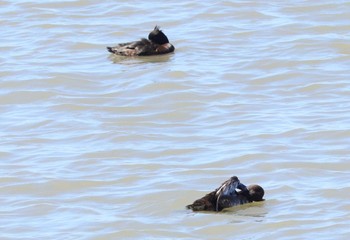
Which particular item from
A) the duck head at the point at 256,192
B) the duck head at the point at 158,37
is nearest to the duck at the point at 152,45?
the duck head at the point at 158,37

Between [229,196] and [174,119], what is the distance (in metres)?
3.23

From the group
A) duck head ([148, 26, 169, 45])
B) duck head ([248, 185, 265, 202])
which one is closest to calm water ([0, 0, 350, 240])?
duck head ([248, 185, 265, 202])

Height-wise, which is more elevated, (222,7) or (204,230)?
(222,7)

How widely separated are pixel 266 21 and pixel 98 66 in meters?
3.11

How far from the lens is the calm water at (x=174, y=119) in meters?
11.2

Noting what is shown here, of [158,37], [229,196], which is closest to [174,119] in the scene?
[229,196]

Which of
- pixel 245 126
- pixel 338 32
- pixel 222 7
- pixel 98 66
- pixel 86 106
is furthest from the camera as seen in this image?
pixel 222 7

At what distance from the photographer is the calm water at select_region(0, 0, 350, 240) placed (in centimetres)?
1118

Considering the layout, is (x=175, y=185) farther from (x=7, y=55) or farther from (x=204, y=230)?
(x=7, y=55)

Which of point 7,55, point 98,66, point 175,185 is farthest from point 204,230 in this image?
point 7,55

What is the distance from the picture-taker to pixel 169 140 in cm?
1348

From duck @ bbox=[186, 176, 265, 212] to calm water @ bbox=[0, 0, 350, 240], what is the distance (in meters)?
0.12

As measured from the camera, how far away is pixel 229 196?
11.3 metres

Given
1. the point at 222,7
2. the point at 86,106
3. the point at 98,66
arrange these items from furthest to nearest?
the point at 222,7
the point at 98,66
the point at 86,106
